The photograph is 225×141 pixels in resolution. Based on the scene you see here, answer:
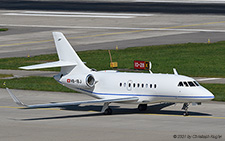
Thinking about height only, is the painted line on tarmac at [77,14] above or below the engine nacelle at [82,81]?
above

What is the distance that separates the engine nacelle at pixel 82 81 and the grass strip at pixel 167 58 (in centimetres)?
2263

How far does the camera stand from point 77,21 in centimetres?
12069

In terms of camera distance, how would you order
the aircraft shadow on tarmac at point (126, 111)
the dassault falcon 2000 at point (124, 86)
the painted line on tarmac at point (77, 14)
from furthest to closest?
the painted line on tarmac at point (77, 14) → the aircraft shadow on tarmac at point (126, 111) → the dassault falcon 2000 at point (124, 86)

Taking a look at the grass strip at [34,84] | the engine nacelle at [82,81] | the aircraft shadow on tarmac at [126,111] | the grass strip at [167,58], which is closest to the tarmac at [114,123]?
the aircraft shadow on tarmac at [126,111]

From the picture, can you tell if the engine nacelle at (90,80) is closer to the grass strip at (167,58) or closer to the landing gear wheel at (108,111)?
the landing gear wheel at (108,111)

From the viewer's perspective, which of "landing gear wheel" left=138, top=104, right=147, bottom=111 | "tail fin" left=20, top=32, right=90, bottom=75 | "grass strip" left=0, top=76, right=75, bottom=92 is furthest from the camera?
"grass strip" left=0, top=76, right=75, bottom=92

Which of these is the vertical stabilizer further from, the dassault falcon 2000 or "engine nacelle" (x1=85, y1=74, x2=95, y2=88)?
"engine nacelle" (x1=85, y1=74, x2=95, y2=88)

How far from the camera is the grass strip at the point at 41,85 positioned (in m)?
55.9

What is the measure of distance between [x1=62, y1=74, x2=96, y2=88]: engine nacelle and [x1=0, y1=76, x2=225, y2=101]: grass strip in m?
11.3

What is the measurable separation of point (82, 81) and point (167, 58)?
33.4m

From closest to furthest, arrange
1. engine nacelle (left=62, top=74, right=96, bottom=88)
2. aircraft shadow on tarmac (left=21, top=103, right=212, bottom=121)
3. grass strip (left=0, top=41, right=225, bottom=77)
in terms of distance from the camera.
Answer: aircraft shadow on tarmac (left=21, top=103, right=212, bottom=121)
engine nacelle (left=62, top=74, right=96, bottom=88)
grass strip (left=0, top=41, right=225, bottom=77)

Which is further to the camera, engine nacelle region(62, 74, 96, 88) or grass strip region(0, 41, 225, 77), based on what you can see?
grass strip region(0, 41, 225, 77)

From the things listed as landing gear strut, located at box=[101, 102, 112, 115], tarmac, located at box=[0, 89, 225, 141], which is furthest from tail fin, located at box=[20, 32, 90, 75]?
landing gear strut, located at box=[101, 102, 112, 115]

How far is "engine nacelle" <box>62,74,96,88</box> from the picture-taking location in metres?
45.7
